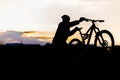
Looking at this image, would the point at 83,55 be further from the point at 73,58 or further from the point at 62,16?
the point at 62,16

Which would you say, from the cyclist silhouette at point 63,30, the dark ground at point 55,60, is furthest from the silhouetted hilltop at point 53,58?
the cyclist silhouette at point 63,30

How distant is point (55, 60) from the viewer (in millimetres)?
14211

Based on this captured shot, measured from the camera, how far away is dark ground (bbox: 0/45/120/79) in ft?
42.6

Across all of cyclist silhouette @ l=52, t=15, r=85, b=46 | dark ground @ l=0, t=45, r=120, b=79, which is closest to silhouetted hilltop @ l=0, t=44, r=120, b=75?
dark ground @ l=0, t=45, r=120, b=79

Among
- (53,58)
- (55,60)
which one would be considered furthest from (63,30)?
(55,60)

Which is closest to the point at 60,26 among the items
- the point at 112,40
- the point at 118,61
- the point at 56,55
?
the point at 56,55

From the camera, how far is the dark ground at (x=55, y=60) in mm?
12980

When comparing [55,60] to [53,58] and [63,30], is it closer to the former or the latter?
[53,58]

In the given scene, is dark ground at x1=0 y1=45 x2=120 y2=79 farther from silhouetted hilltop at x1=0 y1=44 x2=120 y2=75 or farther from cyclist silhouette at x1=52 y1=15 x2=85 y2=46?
cyclist silhouette at x1=52 y1=15 x2=85 y2=46

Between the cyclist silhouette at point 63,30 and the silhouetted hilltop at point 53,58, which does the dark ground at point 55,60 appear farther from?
the cyclist silhouette at point 63,30

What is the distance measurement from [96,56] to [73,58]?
1.05 meters

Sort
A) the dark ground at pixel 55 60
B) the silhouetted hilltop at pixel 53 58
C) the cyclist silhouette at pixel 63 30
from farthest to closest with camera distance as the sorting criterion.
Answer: the cyclist silhouette at pixel 63 30 < the silhouetted hilltop at pixel 53 58 < the dark ground at pixel 55 60

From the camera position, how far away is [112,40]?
14.6 meters

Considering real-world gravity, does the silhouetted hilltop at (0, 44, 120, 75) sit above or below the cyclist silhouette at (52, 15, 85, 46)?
below
